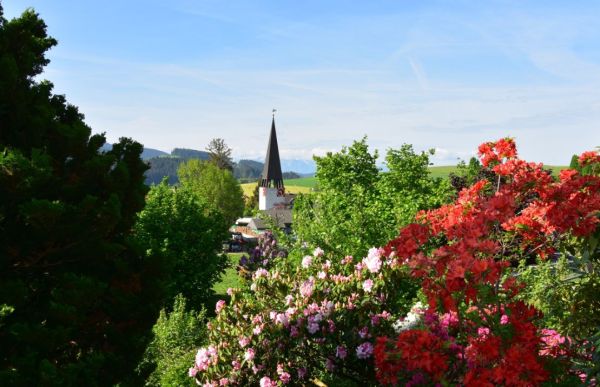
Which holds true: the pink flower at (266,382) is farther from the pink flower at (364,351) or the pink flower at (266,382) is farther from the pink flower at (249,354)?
the pink flower at (364,351)

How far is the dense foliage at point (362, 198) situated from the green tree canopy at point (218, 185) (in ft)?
130

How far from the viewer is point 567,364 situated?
575cm

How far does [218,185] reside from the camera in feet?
216

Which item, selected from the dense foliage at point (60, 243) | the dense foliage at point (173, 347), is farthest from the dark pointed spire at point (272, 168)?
the dense foliage at point (60, 243)

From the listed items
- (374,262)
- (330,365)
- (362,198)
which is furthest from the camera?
(362,198)

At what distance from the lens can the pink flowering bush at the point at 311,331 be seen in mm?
6984

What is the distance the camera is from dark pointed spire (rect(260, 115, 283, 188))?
85000mm

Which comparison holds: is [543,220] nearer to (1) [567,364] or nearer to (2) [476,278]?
(1) [567,364]

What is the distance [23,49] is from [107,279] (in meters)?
2.86

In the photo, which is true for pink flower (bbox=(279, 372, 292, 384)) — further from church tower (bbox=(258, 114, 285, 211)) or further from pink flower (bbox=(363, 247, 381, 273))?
church tower (bbox=(258, 114, 285, 211))

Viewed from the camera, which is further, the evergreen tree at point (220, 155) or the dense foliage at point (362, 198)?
the evergreen tree at point (220, 155)

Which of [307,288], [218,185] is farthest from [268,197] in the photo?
[307,288]

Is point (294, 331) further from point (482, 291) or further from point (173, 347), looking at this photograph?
point (173, 347)

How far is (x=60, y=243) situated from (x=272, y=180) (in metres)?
85.3
